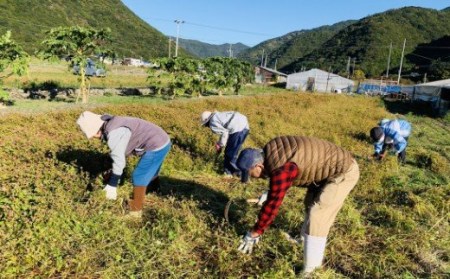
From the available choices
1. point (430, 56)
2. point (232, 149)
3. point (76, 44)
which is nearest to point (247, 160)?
point (232, 149)

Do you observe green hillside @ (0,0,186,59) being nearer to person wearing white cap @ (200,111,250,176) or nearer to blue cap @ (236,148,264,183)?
person wearing white cap @ (200,111,250,176)

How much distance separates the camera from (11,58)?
11.1 metres

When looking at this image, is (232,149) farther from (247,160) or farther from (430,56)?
(430,56)

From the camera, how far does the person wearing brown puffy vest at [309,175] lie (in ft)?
10.4

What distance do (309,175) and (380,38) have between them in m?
94.5

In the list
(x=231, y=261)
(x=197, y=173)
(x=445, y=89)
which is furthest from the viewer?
(x=445, y=89)

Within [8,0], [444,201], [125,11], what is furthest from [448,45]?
[444,201]

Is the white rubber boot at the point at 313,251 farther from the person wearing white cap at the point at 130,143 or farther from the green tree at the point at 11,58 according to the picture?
the green tree at the point at 11,58

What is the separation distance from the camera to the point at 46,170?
421cm

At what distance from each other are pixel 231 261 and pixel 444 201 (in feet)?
11.4

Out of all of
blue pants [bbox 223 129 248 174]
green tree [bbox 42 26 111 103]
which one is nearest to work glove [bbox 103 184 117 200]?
blue pants [bbox 223 129 248 174]

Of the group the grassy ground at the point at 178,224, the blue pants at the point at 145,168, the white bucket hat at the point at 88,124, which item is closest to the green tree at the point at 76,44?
the grassy ground at the point at 178,224

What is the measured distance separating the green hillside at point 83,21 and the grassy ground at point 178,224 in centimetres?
4174

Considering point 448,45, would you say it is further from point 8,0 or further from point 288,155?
point 288,155
